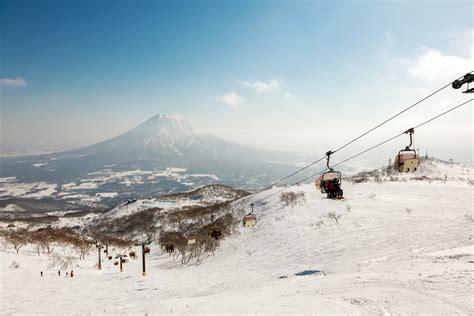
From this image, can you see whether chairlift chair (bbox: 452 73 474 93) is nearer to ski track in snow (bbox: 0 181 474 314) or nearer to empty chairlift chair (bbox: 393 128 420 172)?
empty chairlift chair (bbox: 393 128 420 172)

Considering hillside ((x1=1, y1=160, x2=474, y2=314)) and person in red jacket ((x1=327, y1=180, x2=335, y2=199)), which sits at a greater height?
person in red jacket ((x1=327, y1=180, x2=335, y2=199))

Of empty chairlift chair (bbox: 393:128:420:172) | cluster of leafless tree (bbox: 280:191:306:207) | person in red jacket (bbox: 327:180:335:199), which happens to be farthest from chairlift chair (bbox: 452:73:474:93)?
cluster of leafless tree (bbox: 280:191:306:207)

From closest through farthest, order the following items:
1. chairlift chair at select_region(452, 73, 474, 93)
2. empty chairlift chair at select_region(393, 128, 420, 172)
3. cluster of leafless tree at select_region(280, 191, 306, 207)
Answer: chairlift chair at select_region(452, 73, 474, 93) < empty chairlift chair at select_region(393, 128, 420, 172) < cluster of leafless tree at select_region(280, 191, 306, 207)

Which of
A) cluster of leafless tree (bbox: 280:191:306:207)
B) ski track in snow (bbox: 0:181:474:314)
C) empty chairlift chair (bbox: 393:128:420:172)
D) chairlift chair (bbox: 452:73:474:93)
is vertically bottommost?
ski track in snow (bbox: 0:181:474:314)

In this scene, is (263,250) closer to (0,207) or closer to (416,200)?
(416,200)

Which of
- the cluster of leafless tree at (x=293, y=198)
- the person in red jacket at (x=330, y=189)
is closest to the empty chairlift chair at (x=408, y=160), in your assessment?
the person in red jacket at (x=330, y=189)

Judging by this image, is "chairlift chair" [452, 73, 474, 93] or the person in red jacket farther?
the person in red jacket

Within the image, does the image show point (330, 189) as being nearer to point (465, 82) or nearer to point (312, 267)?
point (465, 82)

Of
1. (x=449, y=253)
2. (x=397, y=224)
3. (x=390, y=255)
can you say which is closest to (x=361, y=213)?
(x=397, y=224)

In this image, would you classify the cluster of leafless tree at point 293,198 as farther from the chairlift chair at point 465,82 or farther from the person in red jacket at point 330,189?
the chairlift chair at point 465,82
